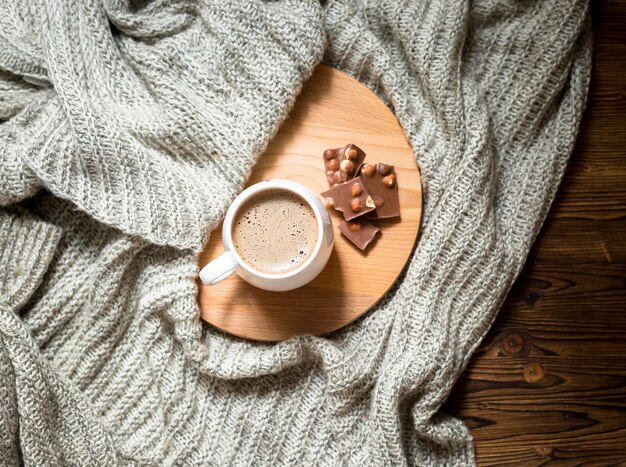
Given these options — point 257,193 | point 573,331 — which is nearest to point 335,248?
point 257,193

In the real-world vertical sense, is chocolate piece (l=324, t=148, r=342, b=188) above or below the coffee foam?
above

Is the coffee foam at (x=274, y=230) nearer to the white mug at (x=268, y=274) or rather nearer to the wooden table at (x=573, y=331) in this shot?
the white mug at (x=268, y=274)

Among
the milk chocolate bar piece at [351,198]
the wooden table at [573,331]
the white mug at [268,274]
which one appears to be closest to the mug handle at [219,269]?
the white mug at [268,274]

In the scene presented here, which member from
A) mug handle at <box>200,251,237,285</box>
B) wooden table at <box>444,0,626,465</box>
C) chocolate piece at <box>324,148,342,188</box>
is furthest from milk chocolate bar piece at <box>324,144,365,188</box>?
wooden table at <box>444,0,626,465</box>

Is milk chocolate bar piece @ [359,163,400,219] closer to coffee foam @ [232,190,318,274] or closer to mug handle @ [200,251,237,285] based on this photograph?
coffee foam @ [232,190,318,274]

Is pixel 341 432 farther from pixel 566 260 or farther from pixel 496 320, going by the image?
pixel 566 260

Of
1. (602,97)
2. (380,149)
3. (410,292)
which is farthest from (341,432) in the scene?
(602,97)
